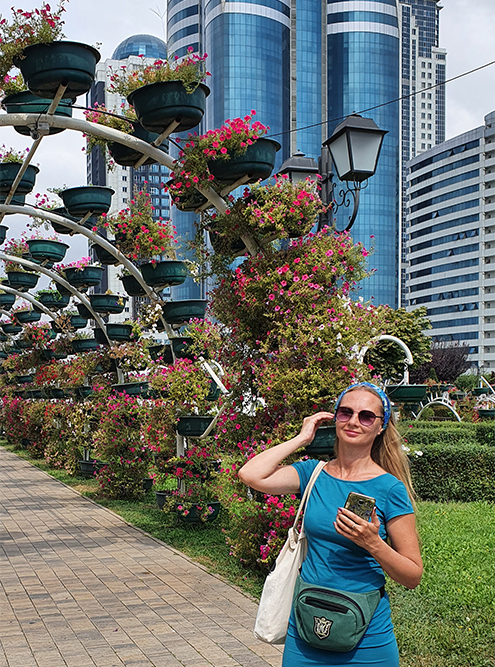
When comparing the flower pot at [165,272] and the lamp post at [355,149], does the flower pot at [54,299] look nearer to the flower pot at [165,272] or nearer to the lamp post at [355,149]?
the flower pot at [165,272]

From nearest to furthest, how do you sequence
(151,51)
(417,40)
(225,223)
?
(225,223) < (151,51) < (417,40)

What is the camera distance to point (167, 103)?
607 cm

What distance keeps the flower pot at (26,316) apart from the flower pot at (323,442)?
13.4m

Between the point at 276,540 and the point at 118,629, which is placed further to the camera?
the point at 276,540

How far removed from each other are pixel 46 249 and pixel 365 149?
23.1 feet

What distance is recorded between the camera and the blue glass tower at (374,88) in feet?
338

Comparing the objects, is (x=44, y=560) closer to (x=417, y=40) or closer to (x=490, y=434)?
(x=490, y=434)

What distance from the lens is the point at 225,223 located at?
20.8 feet

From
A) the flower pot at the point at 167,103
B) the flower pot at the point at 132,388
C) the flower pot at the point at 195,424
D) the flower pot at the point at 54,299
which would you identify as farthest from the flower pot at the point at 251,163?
the flower pot at the point at 54,299

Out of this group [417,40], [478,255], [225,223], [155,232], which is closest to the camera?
[225,223]

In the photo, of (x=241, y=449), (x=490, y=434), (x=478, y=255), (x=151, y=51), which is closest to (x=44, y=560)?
(x=241, y=449)

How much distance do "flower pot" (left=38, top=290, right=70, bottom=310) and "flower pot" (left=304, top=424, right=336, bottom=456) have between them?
10671 millimetres

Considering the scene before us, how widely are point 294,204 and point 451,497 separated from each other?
590 cm

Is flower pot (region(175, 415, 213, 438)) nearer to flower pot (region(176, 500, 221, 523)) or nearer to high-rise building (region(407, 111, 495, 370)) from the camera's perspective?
flower pot (region(176, 500, 221, 523))
